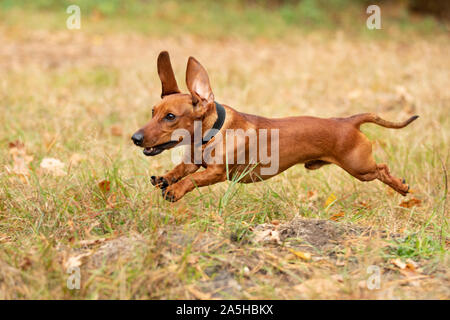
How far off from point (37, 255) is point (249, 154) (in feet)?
4.65

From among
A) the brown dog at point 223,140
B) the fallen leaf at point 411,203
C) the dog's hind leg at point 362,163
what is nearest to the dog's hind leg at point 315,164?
the brown dog at point 223,140

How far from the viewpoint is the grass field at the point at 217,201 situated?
2441 millimetres

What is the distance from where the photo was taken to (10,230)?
3010 millimetres

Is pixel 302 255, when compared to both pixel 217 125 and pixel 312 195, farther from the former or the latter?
pixel 312 195

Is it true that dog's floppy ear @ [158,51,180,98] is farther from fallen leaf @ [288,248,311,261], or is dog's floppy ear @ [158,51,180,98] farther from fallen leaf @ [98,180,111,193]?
fallen leaf @ [288,248,311,261]

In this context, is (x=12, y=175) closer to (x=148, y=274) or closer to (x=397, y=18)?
(x=148, y=274)

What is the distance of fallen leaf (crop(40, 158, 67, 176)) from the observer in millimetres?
3793

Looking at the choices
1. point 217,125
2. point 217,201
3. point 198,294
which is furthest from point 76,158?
point 198,294

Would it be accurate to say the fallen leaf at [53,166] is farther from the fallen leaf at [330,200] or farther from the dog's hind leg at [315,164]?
the fallen leaf at [330,200]

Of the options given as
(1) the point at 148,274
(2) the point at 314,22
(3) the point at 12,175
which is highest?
(2) the point at 314,22

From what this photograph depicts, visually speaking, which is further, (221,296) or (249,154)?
(249,154)

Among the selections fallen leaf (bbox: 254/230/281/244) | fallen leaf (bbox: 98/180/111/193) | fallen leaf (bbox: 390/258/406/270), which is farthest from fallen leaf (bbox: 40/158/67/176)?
fallen leaf (bbox: 390/258/406/270)

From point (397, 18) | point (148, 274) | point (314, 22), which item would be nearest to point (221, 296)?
point (148, 274)

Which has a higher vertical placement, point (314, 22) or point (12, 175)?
point (314, 22)
